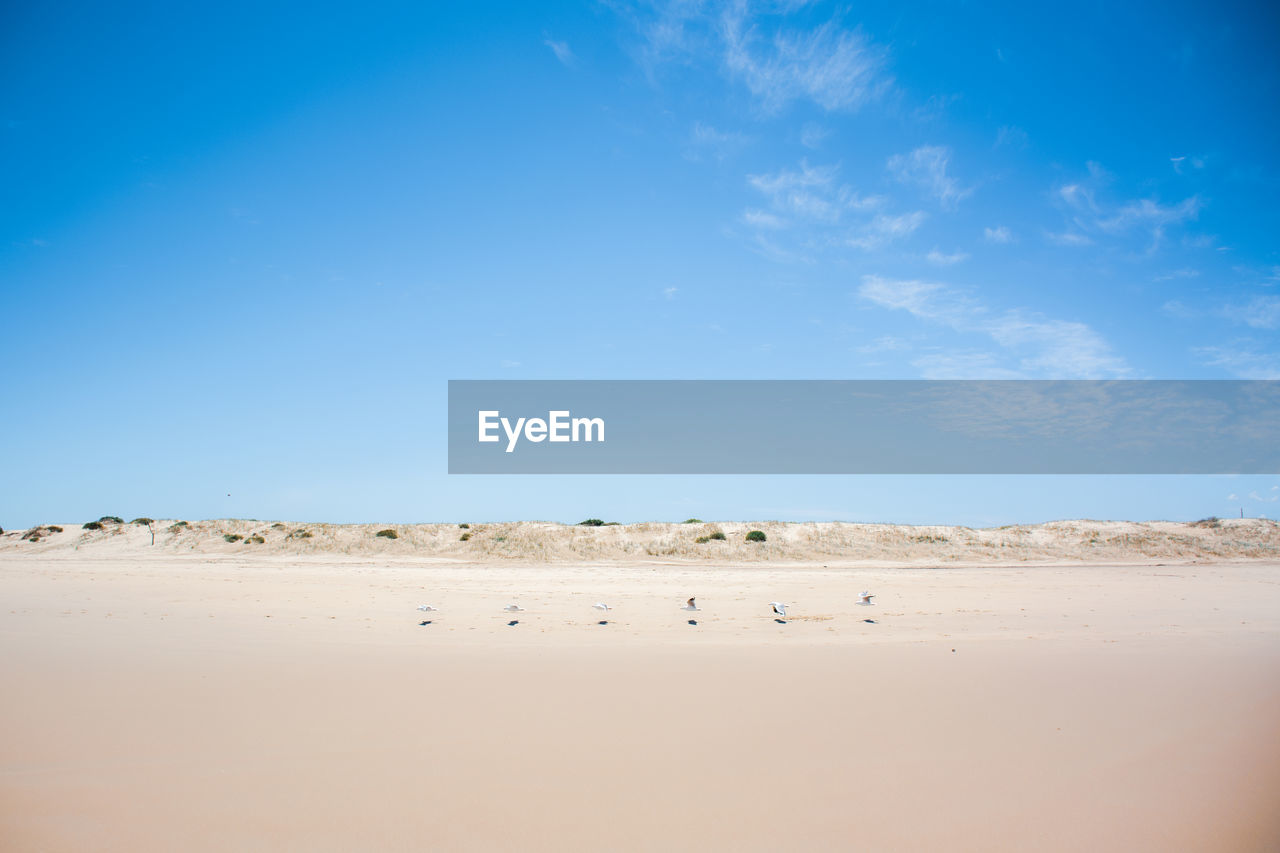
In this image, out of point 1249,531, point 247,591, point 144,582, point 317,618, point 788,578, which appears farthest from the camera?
point 1249,531

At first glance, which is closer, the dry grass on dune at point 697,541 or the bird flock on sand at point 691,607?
the bird flock on sand at point 691,607

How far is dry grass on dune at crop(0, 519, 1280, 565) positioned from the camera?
32.3 m

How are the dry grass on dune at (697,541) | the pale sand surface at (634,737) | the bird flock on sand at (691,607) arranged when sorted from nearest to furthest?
the pale sand surface at (634,737) < the bird flock on sand at (691,607) < the dry grass on dune at (697,541)

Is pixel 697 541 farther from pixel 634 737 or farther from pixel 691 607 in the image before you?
pixel 634 737

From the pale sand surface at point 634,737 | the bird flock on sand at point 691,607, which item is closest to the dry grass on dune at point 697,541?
the bird flock on sand at point 691,607

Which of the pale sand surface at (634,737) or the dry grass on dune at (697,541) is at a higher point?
the pale sand surface at (634,737)

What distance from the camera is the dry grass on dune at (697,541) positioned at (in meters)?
32.3

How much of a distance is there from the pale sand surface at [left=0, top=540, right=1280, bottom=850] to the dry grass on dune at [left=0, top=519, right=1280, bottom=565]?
23128 mm

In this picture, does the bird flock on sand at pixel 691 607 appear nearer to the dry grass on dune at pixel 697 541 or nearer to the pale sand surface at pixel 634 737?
the pale sand surface at pixel 634 737

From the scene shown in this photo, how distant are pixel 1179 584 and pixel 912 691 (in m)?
16.8

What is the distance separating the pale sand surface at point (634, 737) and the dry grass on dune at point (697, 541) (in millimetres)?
23128

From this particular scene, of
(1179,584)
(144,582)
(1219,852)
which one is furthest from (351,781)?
(1179,584)

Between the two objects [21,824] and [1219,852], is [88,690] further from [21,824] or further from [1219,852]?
[1219,852]

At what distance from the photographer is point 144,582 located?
626 inches
